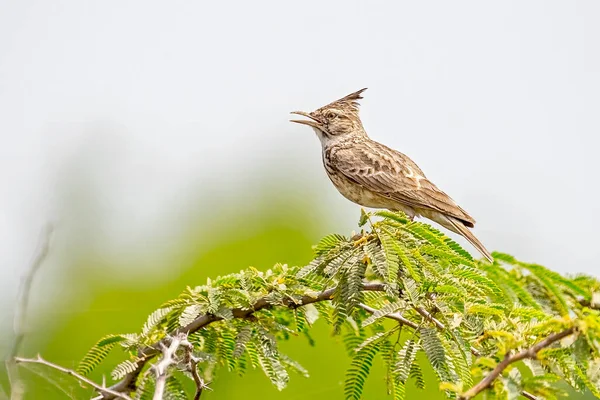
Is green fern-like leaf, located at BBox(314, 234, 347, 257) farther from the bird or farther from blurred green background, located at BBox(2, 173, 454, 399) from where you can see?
blurred green background, located at BBox(2, 173, 454, 399)

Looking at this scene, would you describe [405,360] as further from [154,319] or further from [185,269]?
[185,269]

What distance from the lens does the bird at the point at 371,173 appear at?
8375mm

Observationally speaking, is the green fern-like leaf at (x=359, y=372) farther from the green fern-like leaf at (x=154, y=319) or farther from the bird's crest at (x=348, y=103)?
the bird's crest at (x=348, y=103)

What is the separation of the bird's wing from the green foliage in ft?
9.41

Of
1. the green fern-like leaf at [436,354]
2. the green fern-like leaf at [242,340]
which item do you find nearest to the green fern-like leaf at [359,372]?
the green fern-like leaf at [436,354]

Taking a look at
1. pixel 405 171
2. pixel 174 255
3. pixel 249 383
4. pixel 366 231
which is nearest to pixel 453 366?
pixel 366 231

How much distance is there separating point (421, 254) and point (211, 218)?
44.1 feet

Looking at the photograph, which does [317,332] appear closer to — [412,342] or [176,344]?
[412,342]

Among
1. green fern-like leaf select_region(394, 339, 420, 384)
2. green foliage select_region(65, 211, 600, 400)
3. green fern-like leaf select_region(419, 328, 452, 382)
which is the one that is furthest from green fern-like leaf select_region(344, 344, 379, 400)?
green fern-like leaf select_region(419, 328, 452, 382)

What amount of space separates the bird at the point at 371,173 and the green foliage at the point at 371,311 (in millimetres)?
2572

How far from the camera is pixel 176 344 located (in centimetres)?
352

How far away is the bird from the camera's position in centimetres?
838

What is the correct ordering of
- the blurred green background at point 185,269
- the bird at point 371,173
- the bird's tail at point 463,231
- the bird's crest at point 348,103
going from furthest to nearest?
the blurred green background at point 185,269 < the bird's crest at point 348,103 < the bird at point 371,173 < the bird's tail at point 463,231

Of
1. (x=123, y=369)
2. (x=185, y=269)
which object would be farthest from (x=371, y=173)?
(x=185, y=269)
